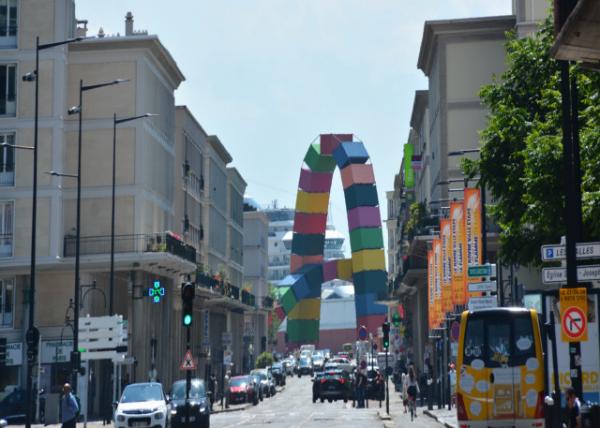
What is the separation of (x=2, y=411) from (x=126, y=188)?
47.2 feet

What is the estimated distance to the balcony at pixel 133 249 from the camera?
6394cm

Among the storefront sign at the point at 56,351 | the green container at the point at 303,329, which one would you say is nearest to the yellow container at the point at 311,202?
the green container at the point at 303,329

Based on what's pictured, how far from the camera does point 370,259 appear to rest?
376 ft

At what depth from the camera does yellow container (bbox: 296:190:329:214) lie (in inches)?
4648

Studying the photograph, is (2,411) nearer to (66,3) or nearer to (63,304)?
(63,304)

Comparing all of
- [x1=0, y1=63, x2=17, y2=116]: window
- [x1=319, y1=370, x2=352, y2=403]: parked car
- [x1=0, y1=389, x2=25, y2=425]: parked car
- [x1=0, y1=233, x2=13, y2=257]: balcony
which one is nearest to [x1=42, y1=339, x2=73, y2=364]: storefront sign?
[x1=0, y1=389, x2=25, y2=425]: parked car

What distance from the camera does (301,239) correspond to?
4774 inches

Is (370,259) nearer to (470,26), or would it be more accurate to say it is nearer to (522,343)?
(470,26)

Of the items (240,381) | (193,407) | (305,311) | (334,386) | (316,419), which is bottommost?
(316,419)

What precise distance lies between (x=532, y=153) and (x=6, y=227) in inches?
1423

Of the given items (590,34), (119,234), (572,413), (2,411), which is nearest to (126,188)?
(119,234)

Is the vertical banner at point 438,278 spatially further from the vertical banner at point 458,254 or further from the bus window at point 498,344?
the bus window at point 498,344

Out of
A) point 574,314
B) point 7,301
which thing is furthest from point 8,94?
point 574,314

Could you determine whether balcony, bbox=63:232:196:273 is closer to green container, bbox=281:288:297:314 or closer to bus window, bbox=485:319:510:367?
bus window, bbox=485:319:510:367
